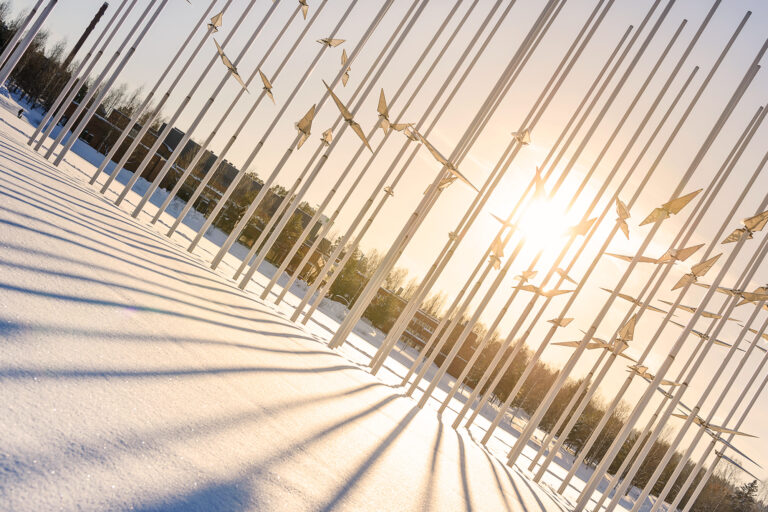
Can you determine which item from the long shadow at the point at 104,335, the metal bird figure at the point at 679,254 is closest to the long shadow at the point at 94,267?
the long shadow at the point at 104,335

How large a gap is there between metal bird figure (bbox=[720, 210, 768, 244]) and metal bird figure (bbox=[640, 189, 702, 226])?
168 centimetres

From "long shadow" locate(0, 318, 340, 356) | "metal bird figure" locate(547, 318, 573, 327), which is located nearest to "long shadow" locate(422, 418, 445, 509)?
"long shadow" locate(0, 318, 340, 356)

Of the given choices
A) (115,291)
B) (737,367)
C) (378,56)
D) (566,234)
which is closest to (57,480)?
(115,291)

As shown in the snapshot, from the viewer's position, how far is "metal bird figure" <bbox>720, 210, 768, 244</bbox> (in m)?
6.40

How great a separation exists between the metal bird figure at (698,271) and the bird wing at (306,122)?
619 cm

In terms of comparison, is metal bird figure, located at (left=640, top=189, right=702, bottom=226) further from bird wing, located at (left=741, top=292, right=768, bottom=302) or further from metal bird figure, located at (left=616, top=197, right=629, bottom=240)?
bird wing, located at (left=741, top=292, right=768, bottom=302)

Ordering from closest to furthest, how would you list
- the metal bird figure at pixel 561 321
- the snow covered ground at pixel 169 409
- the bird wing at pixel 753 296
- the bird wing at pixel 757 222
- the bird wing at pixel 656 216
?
1. the snow covered ground at pixel 169 409
2. the bird wing at pixel 656 216
3. the bird wing at pixel 757 222
4. the metal bird figure at pixel 561 321
5. the bird wing at pixel 753 296

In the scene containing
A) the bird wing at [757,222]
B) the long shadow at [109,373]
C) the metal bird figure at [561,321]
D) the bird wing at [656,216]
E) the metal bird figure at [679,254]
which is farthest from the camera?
the metal bird figure at [561,321]

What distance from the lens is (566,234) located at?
6.57 meters

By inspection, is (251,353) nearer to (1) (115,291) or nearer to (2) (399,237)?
(1) (115,291)

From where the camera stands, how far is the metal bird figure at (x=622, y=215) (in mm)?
6208

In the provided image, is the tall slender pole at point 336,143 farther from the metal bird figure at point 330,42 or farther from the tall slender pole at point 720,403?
the tall slender pole at point 720,403

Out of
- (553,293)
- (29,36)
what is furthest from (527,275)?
(29,36)

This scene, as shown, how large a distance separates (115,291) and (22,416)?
1994 mm
